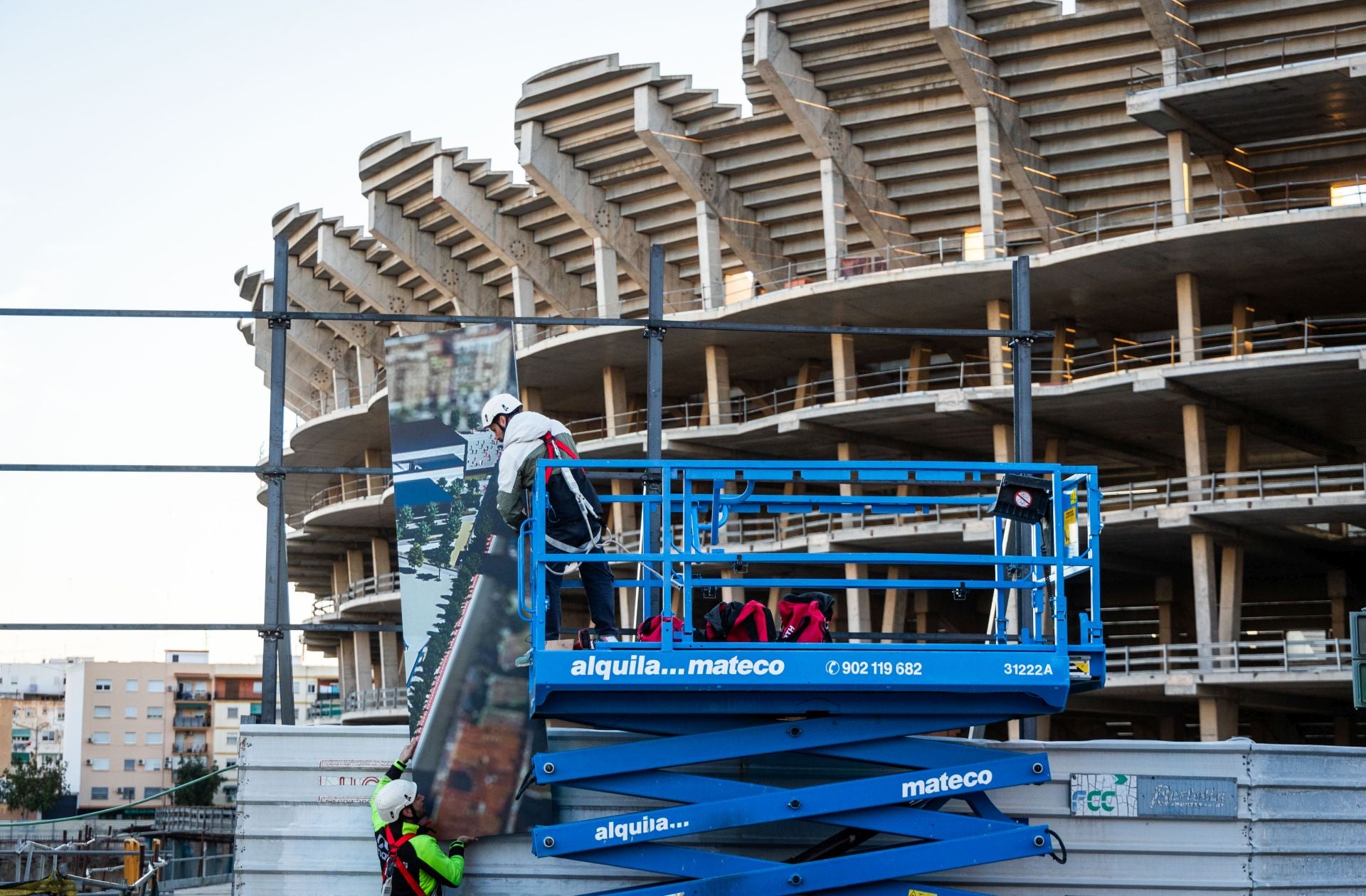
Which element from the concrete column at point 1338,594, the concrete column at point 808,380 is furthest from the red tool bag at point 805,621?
the concrete column at point 1338,594

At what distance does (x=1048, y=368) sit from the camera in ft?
138

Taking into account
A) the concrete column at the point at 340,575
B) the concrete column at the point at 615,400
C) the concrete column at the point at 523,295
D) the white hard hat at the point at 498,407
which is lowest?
the white hard hat at the point at 498,407

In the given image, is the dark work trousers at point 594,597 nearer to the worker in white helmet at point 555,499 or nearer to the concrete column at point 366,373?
the worker in white helmet at point 555,499

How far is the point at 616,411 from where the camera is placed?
140 ft

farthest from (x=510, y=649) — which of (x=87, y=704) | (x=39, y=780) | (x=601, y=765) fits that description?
(x=87, y=704)

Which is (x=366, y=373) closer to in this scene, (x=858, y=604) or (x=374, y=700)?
(x=374, y=700)

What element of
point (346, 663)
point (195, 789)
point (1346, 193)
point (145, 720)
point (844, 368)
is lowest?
point (195, 789)

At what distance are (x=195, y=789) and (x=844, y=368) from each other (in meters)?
73.3

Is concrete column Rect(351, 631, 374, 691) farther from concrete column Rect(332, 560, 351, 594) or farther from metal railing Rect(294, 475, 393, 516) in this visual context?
concrete column Rect(332, 560, 351, 594)

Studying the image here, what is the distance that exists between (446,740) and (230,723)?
126537 mm

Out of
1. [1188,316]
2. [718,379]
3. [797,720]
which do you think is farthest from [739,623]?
[718,379]

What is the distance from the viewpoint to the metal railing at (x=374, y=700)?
157 feet

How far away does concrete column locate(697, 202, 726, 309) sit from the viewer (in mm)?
39219

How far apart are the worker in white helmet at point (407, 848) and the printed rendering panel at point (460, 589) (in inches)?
16.2
